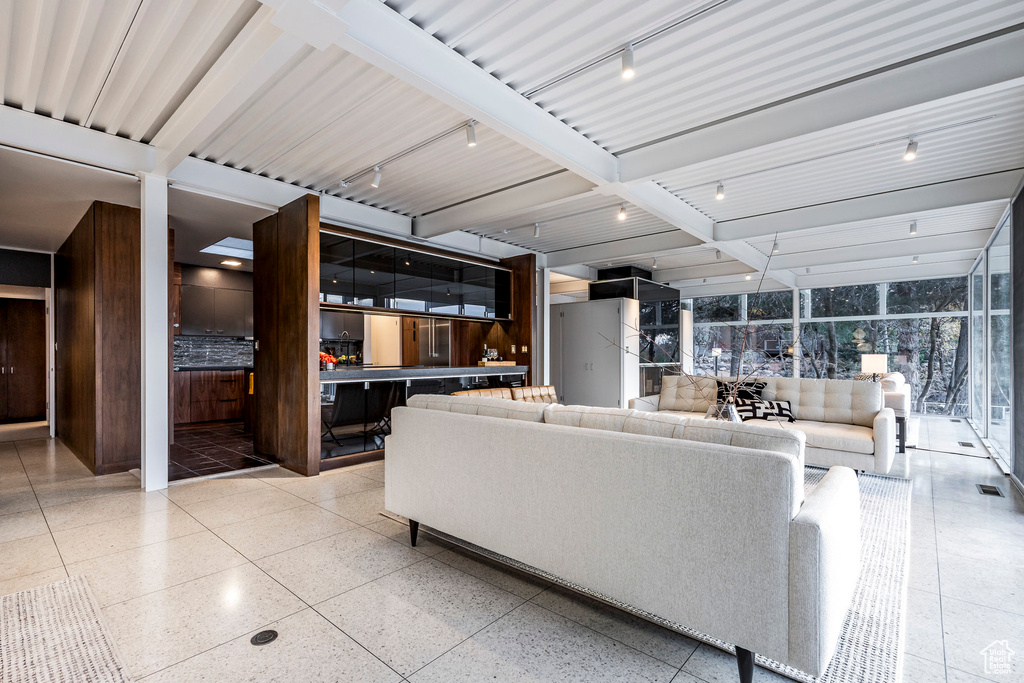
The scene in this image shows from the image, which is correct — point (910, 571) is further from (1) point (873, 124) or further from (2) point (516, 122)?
(2) point (516, 122)

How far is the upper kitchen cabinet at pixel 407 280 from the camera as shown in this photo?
512 cm

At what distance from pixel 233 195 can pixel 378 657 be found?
4205 millimetres

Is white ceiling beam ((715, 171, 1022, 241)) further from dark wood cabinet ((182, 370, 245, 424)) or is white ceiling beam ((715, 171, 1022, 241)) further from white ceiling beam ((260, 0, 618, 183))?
dark wood cabinet ((182, 370, 245, 424))

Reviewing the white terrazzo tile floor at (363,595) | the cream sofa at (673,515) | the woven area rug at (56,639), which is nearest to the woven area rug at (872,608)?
the white terrazzo tile floor at (363,595)

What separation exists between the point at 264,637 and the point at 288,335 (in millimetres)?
3202

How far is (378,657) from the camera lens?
5.83 feet

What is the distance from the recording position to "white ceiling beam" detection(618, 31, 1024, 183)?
2.54 meters

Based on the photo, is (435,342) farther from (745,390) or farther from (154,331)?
(745,390)

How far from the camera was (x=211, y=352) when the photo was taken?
25.6 ft

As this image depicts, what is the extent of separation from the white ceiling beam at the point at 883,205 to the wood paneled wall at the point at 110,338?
256 inches

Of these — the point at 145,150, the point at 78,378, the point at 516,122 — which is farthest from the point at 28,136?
the point at 516,122

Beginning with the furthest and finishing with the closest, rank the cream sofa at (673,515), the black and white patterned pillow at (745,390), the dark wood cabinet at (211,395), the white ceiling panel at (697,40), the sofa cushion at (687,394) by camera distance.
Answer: the dark wood cabinet at (211,395)
the sofa cushion at (687,394)
the black and white patterned pillow at (745,390)
the white ceiling panel at (697,40)
the cream sofa at (673,515)

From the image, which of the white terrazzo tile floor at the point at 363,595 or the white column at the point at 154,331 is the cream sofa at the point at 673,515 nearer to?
the white terrazzo tile floor at the point at 363,595

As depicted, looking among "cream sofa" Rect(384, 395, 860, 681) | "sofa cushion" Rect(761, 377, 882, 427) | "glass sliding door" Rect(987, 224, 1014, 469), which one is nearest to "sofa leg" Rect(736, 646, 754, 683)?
"cream sofa" Rect(384, 395, 860, 681)
